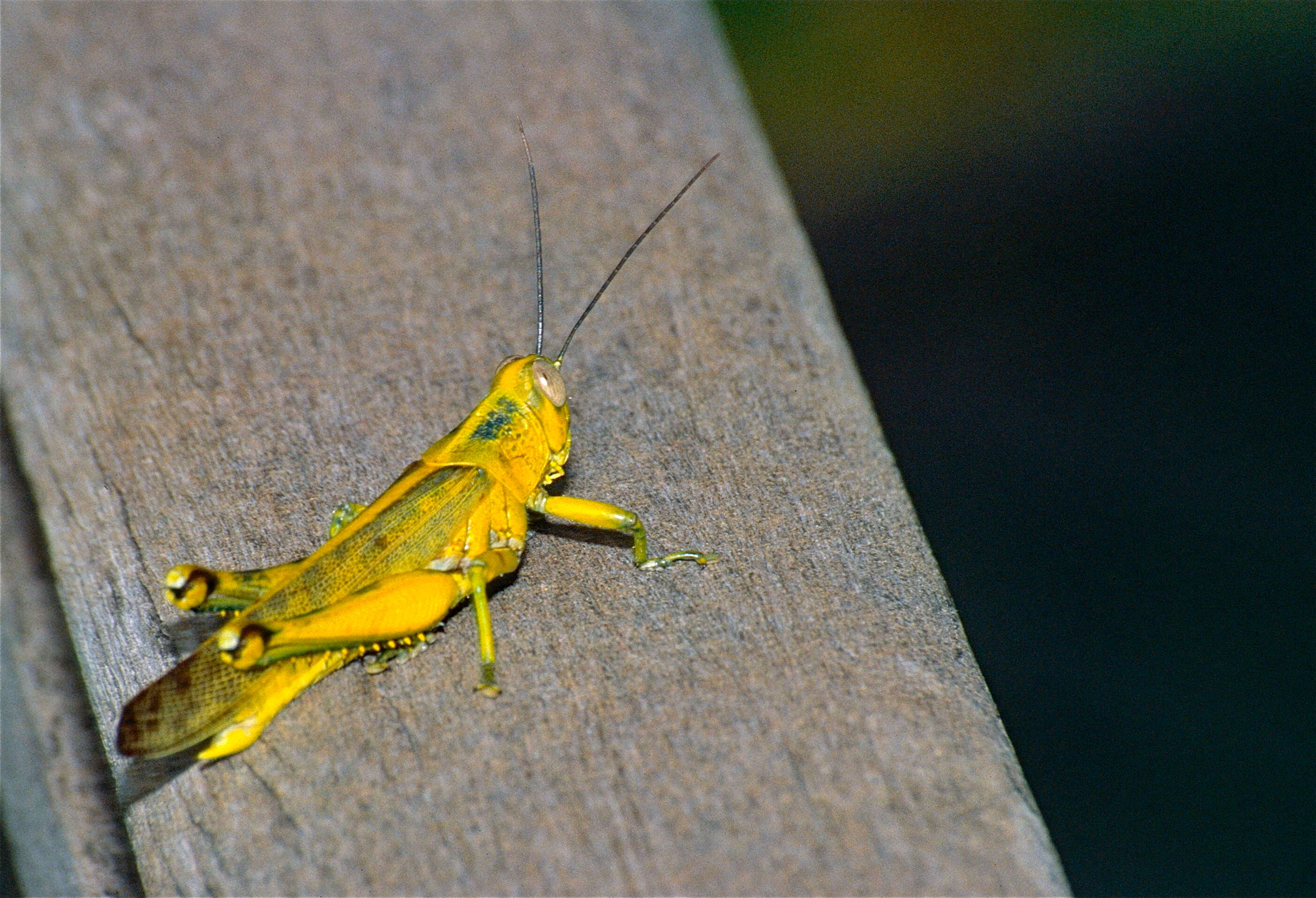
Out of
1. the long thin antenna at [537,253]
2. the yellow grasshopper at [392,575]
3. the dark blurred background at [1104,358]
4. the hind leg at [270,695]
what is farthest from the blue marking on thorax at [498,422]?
the dark blurred background at [1104,358]

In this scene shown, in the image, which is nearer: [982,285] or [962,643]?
[962,643]

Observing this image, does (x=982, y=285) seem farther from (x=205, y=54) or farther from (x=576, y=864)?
(x=576, y=864)

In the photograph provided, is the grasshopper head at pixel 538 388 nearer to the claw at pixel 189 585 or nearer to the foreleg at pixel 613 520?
the foreleg at pixel 613 520

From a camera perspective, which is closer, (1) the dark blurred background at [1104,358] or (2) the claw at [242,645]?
(2) the claw at [242,645]

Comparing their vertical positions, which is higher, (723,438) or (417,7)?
(417,7)

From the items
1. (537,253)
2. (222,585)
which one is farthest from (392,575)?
(537,253)

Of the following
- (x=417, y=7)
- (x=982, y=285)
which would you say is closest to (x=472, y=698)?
(x=417, y=7)

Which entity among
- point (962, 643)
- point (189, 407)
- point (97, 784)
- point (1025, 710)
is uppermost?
point (189, 407)
